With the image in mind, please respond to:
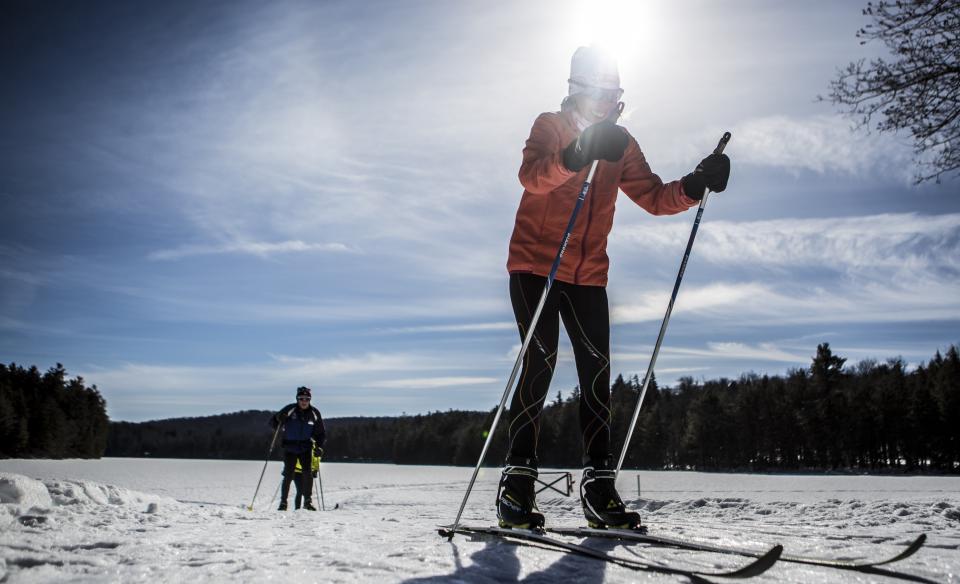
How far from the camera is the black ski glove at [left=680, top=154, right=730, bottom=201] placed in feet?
11.4

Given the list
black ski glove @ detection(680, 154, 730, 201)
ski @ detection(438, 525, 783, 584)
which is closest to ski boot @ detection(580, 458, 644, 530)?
ski @ detection(438, 525, 783, 584)

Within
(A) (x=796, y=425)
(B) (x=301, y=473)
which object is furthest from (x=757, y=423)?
(B) (x=301, y=473)

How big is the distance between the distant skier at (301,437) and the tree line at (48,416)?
174 ft

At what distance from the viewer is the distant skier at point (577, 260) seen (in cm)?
310

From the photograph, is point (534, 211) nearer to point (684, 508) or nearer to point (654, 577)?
point (654, 577)

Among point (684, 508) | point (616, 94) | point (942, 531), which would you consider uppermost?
point (616, 94)

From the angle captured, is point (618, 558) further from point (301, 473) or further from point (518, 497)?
point (301, 473)

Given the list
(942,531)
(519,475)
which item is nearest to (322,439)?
(519,475)

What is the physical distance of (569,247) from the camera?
3416mm

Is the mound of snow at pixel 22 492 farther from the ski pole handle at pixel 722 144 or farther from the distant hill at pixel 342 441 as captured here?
the distant hill at pixel 342 441

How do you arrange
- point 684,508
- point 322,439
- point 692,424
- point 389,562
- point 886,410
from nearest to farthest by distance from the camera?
1. point 389,562
2. point 684,508
3. point 322,439
4. point 886,410
5. point 692,424

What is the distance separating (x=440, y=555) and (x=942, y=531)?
2.92 metres

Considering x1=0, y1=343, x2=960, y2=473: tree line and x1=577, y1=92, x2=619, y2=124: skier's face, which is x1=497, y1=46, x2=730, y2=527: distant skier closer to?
x1=577, y1=92, x2=619, y2=124: skier's face

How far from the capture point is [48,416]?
2299 inches
